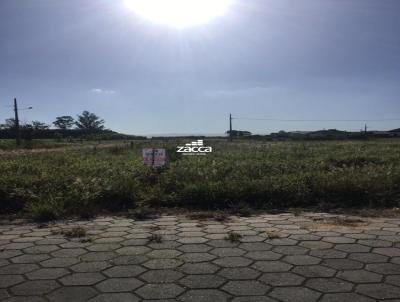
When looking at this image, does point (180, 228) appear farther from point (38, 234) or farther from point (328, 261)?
point (328, 261)

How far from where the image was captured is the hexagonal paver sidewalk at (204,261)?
3125mm

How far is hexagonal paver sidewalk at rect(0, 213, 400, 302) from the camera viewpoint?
3.12 m

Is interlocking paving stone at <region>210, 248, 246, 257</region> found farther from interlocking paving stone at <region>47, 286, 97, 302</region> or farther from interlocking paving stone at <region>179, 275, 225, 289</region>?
interlocking paving stone at <region>47, 286, 97, 302</region>

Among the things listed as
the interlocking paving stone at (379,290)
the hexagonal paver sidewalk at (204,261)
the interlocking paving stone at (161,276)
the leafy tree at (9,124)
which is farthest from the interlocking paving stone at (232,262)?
the leafy tree at (9,124)

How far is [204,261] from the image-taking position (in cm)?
383

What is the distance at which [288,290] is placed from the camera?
3.14 meters

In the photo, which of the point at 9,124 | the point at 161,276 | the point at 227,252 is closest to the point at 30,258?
the point at 161,276

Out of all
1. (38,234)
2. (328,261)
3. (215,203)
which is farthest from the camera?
(215,203)

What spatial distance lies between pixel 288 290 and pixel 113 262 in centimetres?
151

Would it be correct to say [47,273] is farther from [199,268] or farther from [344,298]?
[344,298]

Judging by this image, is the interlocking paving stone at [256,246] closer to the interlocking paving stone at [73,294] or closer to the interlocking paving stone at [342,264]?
the interlocking paving stone at [342,264]

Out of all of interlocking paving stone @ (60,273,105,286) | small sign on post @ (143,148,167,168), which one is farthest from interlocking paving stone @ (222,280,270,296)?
small sign on post @ (143,148,167,168)

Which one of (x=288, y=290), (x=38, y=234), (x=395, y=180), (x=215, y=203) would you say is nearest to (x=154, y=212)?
(x=215, y=203)

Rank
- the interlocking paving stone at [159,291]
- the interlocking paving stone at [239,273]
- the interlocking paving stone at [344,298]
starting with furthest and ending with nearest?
1. the interlocking paving stone at [239,273]
2. the interlocking paving stone at [159,291]
3. the interlocking paving stone at [344,298]
